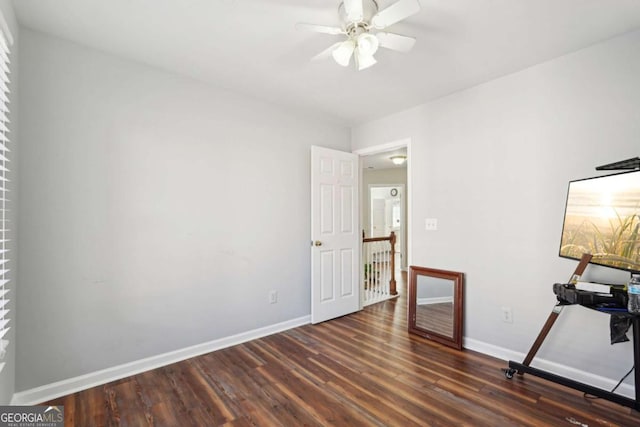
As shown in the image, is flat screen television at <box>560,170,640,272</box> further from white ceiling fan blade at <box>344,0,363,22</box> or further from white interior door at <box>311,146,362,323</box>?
white interior door at <box>311,146,362,323</box>

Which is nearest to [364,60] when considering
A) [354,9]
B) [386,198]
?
[354,9]

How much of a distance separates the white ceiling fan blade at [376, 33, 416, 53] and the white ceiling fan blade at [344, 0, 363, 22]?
0.68 feet

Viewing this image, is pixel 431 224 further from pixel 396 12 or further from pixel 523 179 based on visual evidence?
pixel 396 12

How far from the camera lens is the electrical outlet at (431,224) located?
3.12 m

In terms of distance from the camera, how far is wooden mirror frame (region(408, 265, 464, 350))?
2.83m

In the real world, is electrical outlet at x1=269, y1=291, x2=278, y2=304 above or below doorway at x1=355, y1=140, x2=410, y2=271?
below

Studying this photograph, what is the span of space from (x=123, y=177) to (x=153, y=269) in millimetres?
797

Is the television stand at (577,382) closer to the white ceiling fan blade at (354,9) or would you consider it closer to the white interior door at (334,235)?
the white interior door at (334,235)

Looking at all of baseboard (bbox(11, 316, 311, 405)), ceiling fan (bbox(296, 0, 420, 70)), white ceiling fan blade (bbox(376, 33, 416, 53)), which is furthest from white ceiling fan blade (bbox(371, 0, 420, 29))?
baseboard (bbox(11, 316, 311, 405))

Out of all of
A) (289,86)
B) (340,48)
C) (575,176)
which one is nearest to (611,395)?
(575,176)

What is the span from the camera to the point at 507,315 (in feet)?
8.44

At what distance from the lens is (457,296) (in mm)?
2881

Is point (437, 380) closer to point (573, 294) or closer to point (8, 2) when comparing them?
point (573, 294)

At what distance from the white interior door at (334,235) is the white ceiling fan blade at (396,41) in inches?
67.1
